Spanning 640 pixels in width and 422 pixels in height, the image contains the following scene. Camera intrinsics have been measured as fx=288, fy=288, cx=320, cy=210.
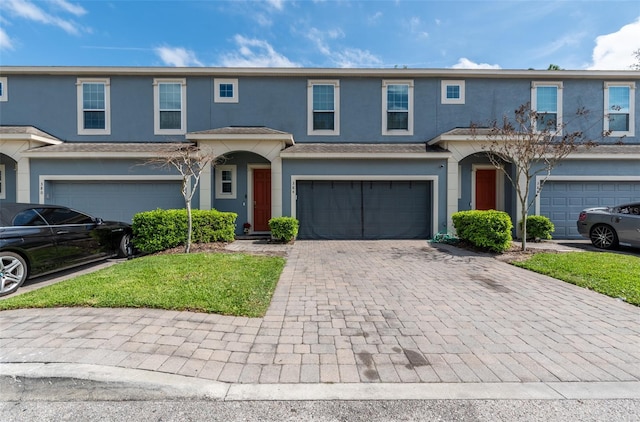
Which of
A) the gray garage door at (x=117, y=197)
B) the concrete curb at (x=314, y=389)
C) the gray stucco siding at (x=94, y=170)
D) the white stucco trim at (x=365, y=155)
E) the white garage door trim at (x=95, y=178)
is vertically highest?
the white stucco trim at (x=365, y=155)

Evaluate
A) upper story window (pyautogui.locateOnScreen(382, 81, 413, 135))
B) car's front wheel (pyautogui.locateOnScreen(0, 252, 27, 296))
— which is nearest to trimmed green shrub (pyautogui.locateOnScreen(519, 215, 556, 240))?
upper story window (pyautogui.locateOnScreen(382, 81, 413, 135))

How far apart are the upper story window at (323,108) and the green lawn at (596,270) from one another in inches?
321

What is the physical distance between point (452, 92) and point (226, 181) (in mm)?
9974

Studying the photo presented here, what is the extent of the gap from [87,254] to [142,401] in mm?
5282

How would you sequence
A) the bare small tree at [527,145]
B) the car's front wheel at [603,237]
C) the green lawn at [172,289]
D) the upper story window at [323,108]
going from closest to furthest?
the green lawn at [172,289], the bare small tree at [527,145], the car's front wheel at [603,237], the upper story window at [323,108]

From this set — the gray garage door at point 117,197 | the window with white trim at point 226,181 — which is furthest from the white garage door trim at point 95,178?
the window with white trim at point 226,181

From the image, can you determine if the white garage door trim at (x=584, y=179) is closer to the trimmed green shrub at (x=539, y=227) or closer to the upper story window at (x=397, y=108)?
the trimmed green shrub at (x=539, y=227)

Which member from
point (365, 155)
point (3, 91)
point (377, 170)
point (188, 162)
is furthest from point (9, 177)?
point (377, 170)

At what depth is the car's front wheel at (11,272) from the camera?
15.3 feet

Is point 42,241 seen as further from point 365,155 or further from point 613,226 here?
point 613,226

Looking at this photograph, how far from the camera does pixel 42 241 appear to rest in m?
5.24

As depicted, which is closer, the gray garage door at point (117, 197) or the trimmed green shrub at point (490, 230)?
the trimmed green shrub at point (490, 230)

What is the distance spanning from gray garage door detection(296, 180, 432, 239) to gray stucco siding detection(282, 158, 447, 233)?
12.9 inches

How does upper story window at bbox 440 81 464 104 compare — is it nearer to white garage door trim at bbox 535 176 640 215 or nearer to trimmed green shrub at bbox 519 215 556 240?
white garage door trim at bbox 535 176 640 215
